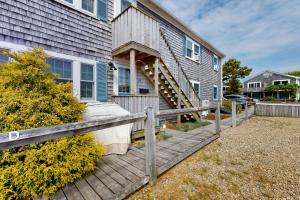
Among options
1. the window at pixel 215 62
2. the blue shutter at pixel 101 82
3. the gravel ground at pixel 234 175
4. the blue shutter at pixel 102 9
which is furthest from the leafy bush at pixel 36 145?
the window at pixel 215 62

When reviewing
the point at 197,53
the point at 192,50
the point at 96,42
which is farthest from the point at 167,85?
the point at 197,53

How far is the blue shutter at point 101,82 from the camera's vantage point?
5584 mm

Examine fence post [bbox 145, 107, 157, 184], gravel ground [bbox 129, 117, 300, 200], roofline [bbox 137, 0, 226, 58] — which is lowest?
gravel ground [bbox 129, 117, 300, 200]

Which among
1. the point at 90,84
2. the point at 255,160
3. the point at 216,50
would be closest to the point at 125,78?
the point at 90,84

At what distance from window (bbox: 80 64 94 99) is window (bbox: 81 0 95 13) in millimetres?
1998

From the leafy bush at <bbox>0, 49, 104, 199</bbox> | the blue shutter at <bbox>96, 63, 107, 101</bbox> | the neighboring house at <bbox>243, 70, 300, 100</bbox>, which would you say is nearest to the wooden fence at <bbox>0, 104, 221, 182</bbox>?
the leafy bush at <bbox>0, 49, 104, 199</bbox>

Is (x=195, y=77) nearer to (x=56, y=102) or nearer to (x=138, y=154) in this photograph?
(x=138, y=154)

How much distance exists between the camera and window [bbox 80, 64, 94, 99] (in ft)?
17.4

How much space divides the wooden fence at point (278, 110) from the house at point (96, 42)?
7541mm

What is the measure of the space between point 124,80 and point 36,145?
15.2 feet

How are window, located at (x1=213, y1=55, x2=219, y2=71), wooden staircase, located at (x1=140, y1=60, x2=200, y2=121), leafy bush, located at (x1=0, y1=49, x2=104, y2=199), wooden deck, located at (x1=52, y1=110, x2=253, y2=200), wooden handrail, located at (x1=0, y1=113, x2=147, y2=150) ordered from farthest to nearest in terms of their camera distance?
window, located at (x1=213, y1=55, x2=219, y2=71)
wooden staircase, located at (x1=140, y1=60, x2=200, y2=121)
wooden deck, located at (x1=52, y1=110, x2=253, y2=200)
leafy bush, located at (x1=0, y1=49, x2=104, y2=199)
wooden handrail, located at (x1=0, y1=113, x2=147, y2=150)

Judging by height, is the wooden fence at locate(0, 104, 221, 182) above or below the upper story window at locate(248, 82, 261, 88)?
below

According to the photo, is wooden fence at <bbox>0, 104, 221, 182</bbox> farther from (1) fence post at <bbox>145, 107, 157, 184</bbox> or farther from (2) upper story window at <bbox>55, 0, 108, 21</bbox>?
(2) upper story window at <bbox>55, 0, 108, 21</bbox>

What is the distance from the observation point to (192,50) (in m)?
11.4
